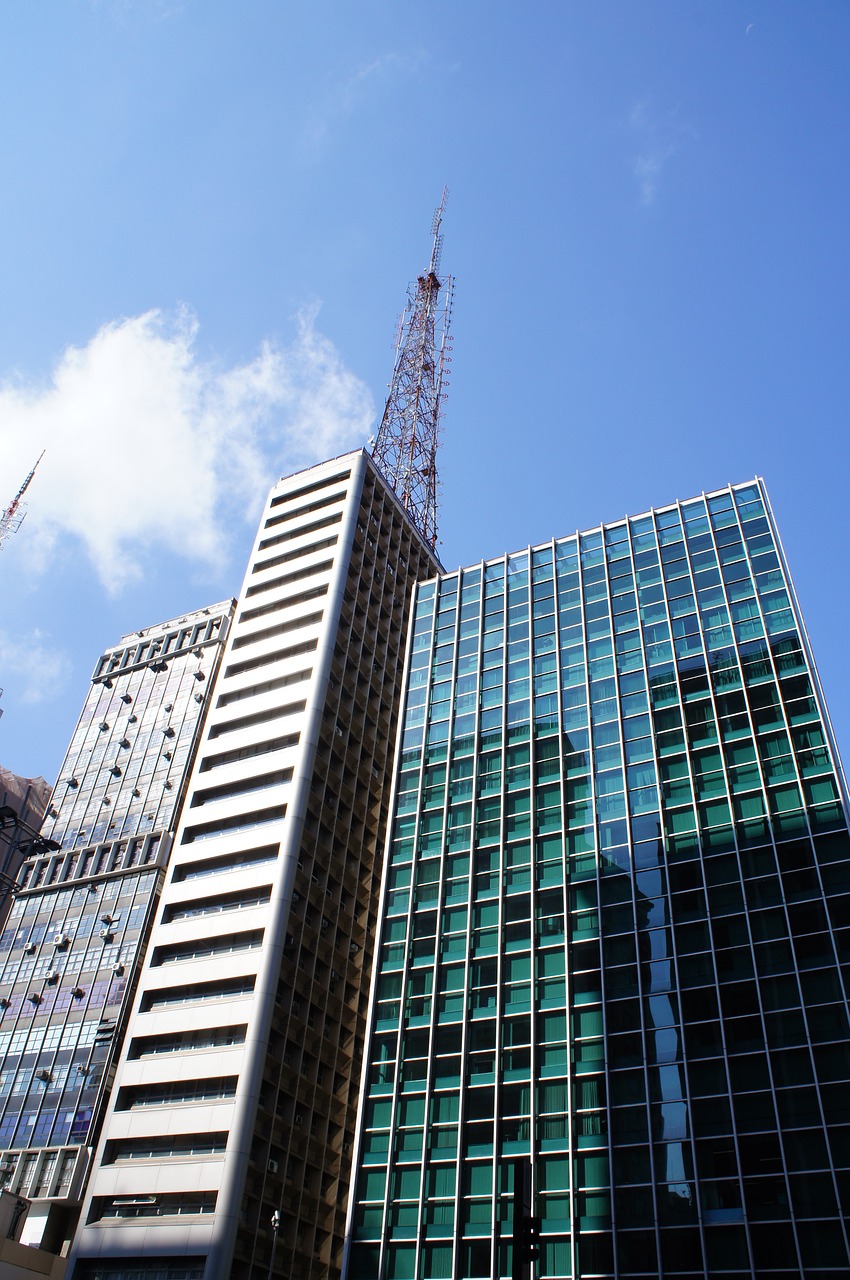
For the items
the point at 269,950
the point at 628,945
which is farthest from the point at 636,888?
the point at 269,950

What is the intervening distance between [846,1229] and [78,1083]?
4334 cm

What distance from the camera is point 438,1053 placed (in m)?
55.8

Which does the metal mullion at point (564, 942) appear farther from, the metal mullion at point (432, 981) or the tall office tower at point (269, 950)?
the tall office tower at point (269, 950)

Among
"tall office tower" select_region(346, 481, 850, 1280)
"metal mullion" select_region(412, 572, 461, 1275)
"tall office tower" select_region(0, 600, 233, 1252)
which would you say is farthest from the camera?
"tall office tower" select_region(0, 600, 233, 1252)

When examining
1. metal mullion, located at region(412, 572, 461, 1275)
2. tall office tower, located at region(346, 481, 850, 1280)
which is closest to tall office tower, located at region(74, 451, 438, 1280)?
tall office tower, located at region(346, 481, 850, 1280)

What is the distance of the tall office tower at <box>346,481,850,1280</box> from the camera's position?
45.9 metres

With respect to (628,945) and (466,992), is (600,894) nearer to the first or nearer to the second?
(628,945)

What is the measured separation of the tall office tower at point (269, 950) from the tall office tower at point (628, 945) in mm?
4776

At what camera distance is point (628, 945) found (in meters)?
54.3

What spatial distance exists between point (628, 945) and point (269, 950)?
800 inches

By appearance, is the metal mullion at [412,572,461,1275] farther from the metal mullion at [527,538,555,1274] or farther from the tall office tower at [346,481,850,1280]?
the metal mullion at [527,538,555,1274]

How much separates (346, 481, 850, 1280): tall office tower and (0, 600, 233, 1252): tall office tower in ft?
58.8

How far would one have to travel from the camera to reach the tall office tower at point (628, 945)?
45.9 metres

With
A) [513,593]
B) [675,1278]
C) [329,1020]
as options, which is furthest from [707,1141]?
[513,593]
